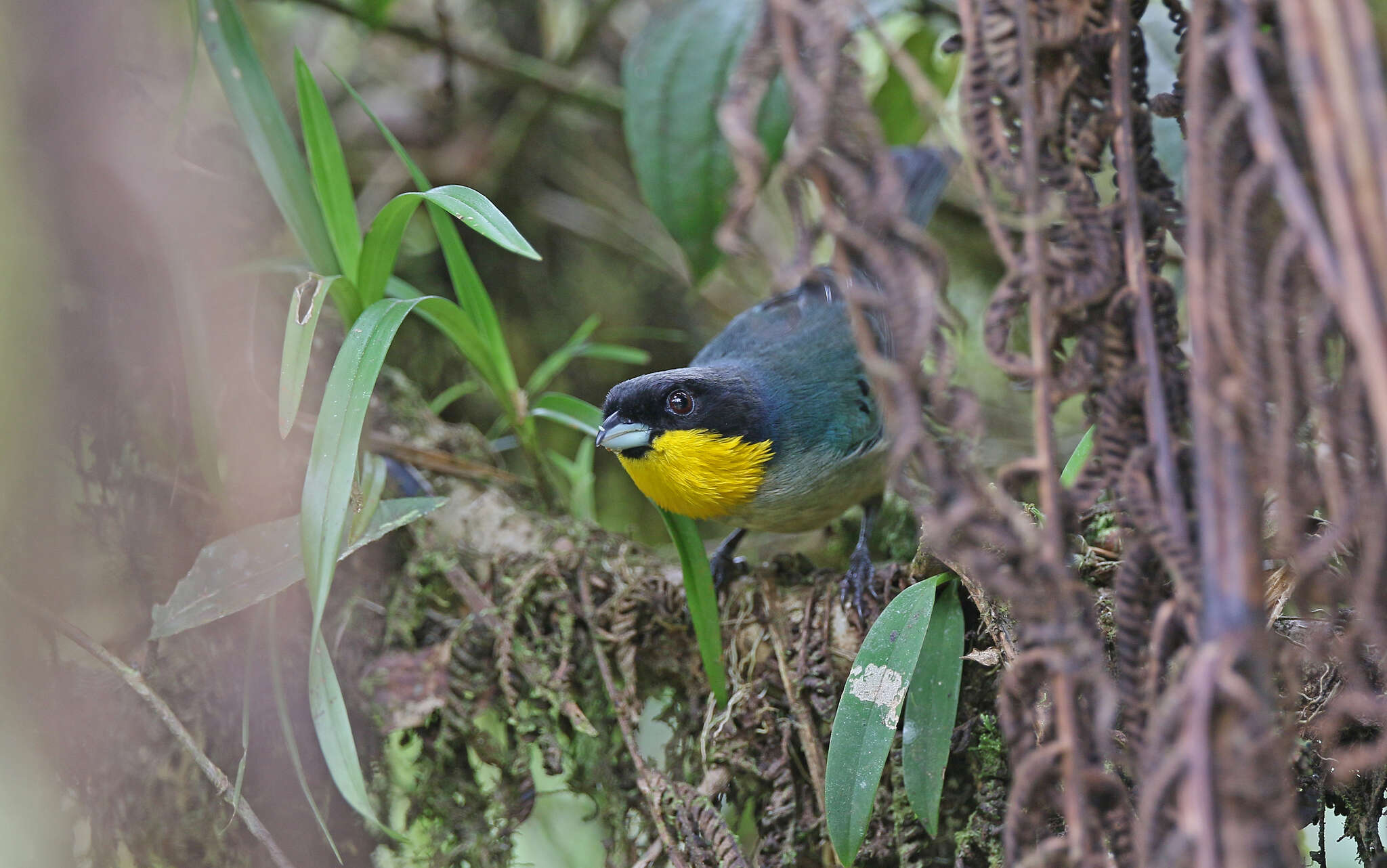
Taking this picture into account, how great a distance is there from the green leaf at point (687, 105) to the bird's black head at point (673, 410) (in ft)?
1.43

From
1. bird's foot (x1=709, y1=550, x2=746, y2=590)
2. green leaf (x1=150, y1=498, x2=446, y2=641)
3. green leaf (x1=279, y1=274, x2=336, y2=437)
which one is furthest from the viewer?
bird's foot (x1=709, y1=550, x2=746, y2=590)

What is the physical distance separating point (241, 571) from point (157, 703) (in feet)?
1.11

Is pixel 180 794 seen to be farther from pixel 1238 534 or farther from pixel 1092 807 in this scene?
pixel 1238 534

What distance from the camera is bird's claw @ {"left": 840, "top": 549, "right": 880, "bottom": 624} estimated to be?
2.23 meters

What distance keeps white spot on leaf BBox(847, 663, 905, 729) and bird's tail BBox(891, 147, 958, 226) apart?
189 centimetres

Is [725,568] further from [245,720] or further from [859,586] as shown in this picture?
[245,720]

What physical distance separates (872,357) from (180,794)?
6.98ft

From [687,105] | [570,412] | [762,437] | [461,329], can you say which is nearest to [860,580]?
[762,437]

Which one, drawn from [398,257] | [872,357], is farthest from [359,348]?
[398,257]

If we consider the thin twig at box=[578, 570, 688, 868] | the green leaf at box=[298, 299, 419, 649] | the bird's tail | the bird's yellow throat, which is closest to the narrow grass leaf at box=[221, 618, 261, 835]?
the green leaf at box=[298, 299, 419, 649]

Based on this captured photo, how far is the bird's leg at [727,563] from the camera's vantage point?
→ 107 inches

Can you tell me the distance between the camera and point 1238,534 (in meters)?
0.93

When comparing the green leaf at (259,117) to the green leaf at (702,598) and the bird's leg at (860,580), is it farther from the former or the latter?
the bird's leg at (860,580)

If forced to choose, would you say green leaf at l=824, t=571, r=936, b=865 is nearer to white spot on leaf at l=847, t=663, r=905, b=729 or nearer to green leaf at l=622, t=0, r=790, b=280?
white spot on leaf at l=847, t=663, r=905, b=729
